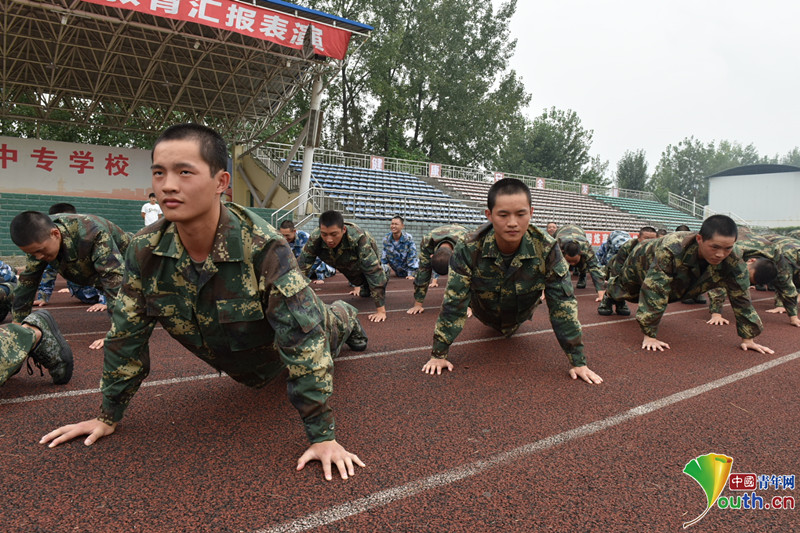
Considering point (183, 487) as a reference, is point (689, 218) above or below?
above

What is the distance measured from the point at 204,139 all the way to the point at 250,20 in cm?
1086

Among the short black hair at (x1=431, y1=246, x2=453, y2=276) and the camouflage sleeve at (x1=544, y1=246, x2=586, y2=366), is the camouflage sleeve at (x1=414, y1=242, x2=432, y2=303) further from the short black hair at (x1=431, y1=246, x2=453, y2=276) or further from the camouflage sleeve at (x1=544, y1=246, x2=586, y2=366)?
the camouflage sleeve at (x1=544, y1=246, x2=586, y2=366)

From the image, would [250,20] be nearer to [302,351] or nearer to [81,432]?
[81,432]

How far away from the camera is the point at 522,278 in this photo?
3678 mm

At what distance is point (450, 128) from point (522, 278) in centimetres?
2911

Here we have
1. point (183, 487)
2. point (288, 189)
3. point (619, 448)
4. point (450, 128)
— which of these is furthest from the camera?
point (450, 128)

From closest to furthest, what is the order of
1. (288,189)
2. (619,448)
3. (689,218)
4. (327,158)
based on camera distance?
(619,448) → (288,189) → (327,158) → (689,218)

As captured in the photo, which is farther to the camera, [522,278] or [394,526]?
[522,278]

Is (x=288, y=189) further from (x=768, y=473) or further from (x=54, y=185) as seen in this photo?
(x=768, y=473)

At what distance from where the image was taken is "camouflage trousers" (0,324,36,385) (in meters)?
2.94

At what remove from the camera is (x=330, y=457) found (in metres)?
2.10

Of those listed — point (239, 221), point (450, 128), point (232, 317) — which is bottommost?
point (232, 317)

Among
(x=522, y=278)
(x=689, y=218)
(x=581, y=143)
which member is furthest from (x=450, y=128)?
(x=522, y=278)

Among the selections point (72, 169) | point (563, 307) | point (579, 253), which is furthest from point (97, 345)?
point (72, 169)
